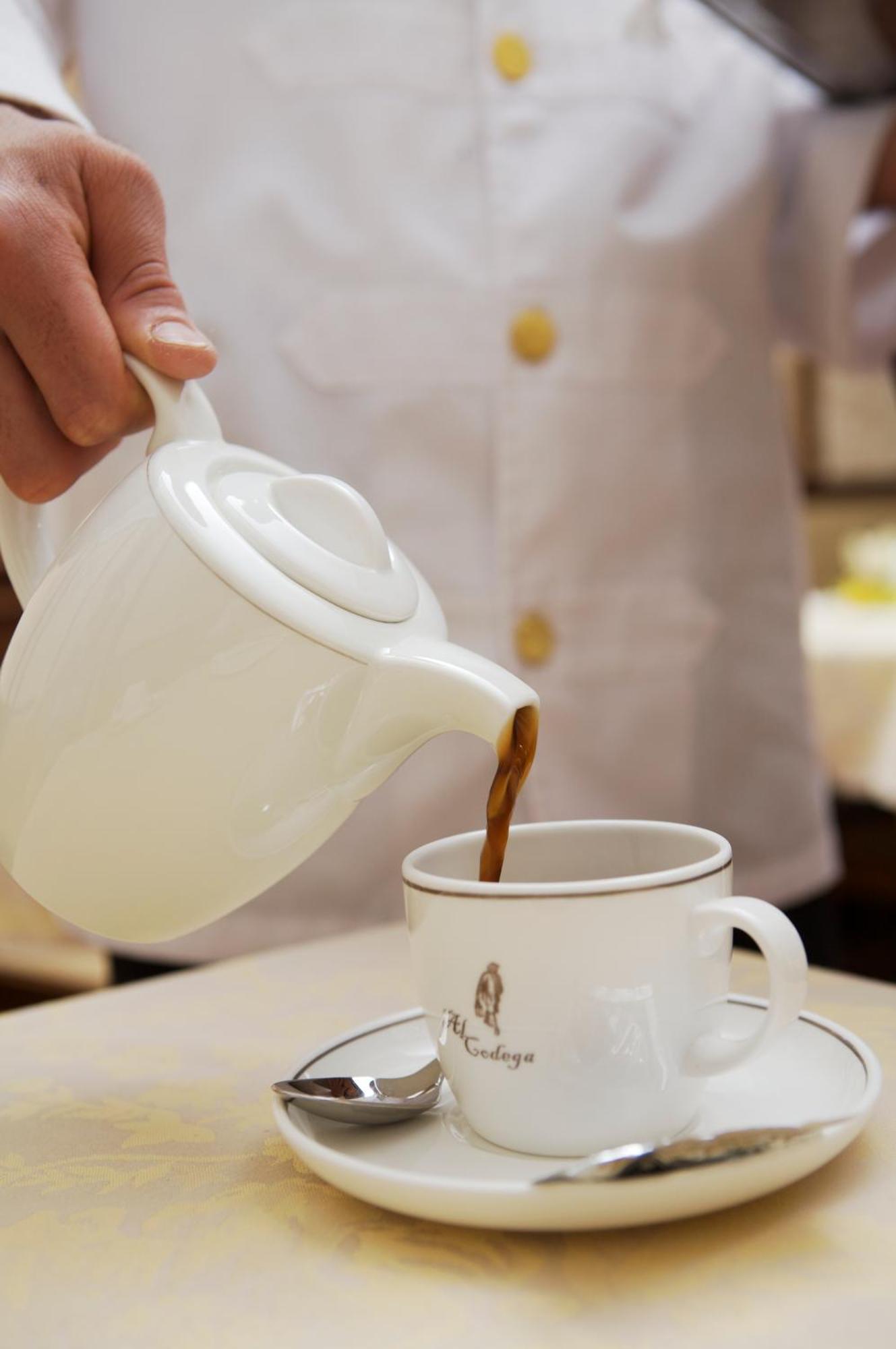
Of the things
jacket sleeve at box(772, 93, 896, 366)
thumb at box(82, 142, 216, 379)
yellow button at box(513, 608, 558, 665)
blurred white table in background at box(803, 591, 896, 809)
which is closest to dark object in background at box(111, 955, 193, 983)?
yellow button at box(513, 608, 558, 665)

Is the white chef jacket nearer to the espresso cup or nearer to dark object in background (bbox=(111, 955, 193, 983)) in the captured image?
dark object in background (bbox=(111, 955, 193, 983))

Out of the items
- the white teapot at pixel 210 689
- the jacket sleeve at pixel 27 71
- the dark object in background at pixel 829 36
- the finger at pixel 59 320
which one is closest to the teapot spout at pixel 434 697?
the white teapot at pixel 210 689

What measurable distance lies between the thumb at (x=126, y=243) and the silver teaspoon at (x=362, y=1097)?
339 mm

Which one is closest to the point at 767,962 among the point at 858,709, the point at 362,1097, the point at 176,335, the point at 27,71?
Result: the point at 362,1097

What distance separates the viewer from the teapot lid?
494 mm

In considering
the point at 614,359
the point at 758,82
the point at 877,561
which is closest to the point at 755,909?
the point at 614,359

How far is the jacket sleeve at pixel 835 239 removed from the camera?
1.21 m

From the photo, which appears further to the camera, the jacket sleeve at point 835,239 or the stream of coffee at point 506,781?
the jacket sleeve at point 835,239

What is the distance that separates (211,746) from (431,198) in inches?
28.3

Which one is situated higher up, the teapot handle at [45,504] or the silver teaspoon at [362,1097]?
the teapot handle at [45,504]

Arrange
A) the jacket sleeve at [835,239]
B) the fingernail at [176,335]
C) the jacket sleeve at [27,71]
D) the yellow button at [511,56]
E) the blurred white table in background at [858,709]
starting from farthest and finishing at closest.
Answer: the blurred white table in background at [858,709] < the jacket sleeve at [835,239] < the yellow button at [511,56] < the jacket sleeve at [27,71] < the fingernail at [176,335]

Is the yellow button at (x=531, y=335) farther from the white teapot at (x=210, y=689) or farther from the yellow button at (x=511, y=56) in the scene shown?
the white teapot at (x=210, y=689)

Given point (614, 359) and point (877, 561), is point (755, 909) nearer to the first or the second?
point (614, 359)

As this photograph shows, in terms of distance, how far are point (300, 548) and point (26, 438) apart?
212 millimetres
